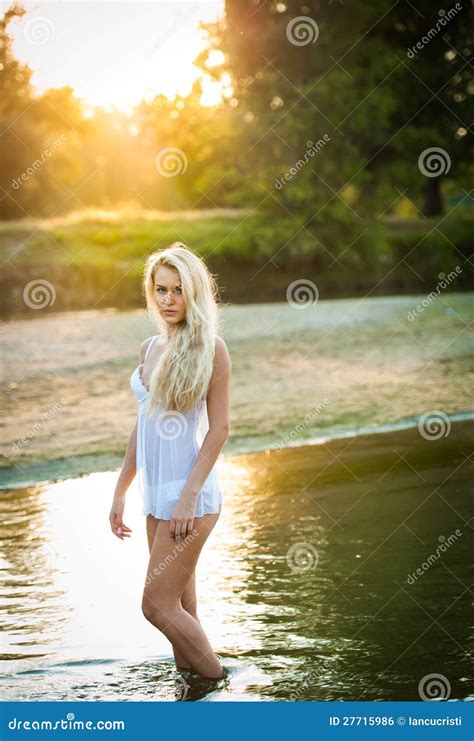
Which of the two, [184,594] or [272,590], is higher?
[184,594]

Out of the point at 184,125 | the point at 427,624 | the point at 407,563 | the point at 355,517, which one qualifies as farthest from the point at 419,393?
the point at 184,125

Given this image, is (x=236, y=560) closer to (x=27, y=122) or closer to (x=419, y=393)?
(x=419, y=393)

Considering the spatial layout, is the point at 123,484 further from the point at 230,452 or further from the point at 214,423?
the point at 230,452

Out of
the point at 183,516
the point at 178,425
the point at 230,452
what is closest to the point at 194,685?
the point at 183,516

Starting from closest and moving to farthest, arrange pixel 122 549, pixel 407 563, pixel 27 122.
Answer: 1. pixel 407 563
2. pixel 122 549
3. pixel 27 122

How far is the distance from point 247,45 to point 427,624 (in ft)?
92.8

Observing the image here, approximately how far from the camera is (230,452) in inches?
400

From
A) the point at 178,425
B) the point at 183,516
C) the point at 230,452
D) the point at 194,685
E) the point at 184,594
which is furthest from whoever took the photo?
the point at 230,452

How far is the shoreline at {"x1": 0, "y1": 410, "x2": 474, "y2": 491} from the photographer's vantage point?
9.35m

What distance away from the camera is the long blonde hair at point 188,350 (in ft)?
13.9

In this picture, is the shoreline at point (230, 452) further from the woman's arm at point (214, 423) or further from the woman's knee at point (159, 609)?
the woman's arm at point (214, 423)

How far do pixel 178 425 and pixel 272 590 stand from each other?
2.07 meters

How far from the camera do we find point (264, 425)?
37.0 feet

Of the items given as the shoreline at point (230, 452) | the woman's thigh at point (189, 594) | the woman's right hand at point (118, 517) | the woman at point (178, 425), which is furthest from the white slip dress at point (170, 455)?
the shoreline at point (230, 452)
